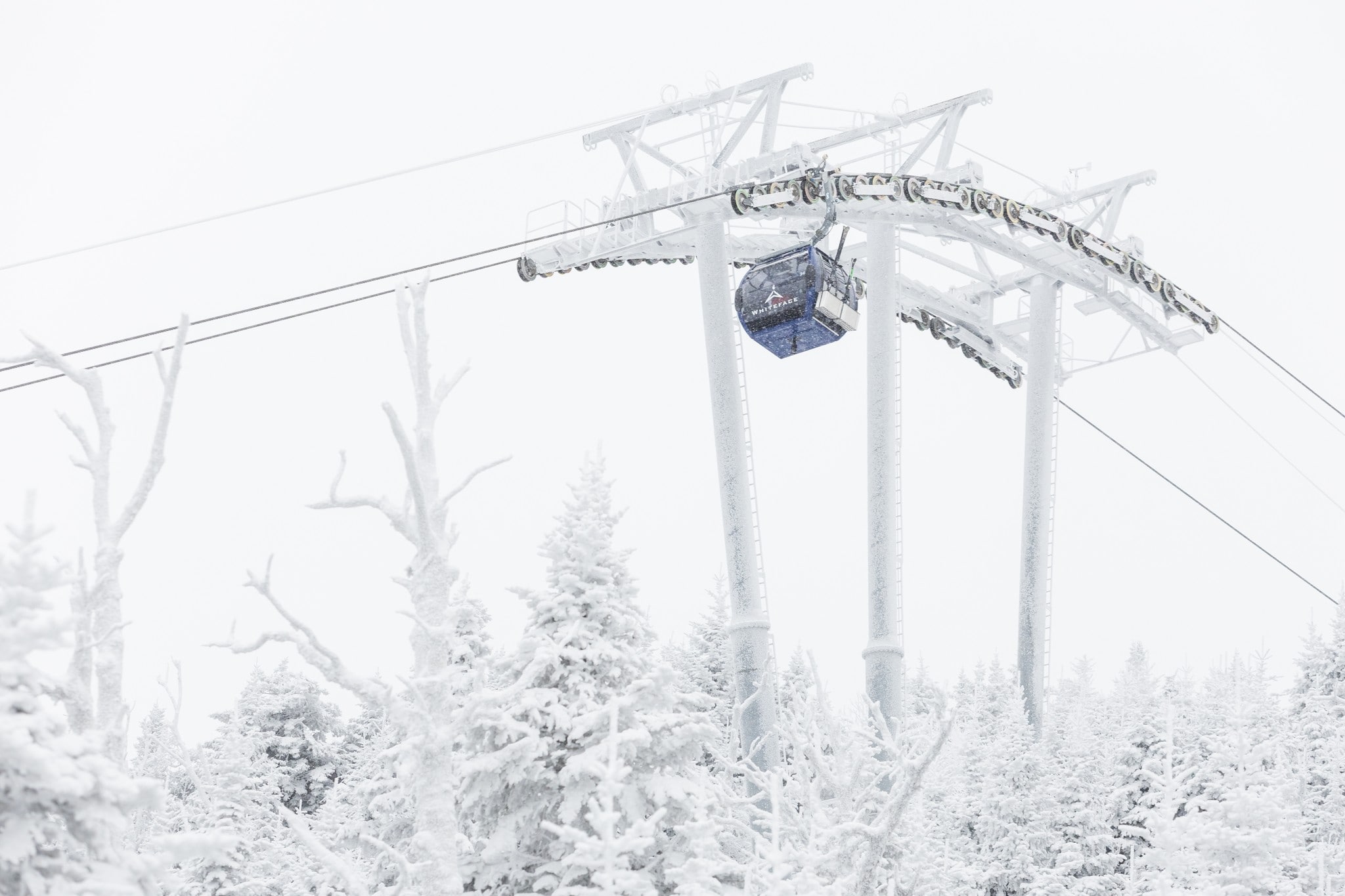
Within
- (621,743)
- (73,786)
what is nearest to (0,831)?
(73,786)

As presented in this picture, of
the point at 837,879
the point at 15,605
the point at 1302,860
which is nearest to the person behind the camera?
the point at 15,605

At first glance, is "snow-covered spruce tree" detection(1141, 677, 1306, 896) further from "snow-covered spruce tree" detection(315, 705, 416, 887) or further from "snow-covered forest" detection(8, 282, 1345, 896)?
"snow-covered spruce tree" detection(315, 705, 416, 887)

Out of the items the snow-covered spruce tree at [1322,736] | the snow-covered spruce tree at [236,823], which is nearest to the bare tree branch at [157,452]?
the snow-covered spruce tree at [236,823]

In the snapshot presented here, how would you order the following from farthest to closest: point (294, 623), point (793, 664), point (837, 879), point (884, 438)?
point (793, 664) → point (884, 438) → point (837, 879) → point (294, 623)

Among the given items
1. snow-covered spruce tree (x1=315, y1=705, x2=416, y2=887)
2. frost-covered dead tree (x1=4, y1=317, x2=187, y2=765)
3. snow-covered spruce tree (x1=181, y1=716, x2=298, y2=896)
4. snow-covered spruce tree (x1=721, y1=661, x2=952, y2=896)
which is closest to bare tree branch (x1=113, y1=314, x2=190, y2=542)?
frost-covered dead tree (x1=4, y1=317, x2=187, y2=765)

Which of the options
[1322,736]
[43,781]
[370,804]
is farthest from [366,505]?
[1322,736]

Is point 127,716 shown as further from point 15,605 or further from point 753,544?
point 753,544

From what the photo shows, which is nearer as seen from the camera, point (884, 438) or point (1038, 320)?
point (884, 438)

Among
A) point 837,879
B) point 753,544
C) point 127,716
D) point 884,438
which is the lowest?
point 837,879
